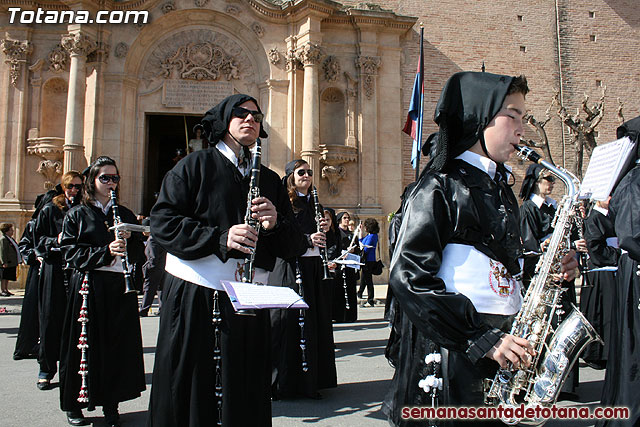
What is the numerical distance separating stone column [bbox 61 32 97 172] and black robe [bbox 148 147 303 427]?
14929 mm

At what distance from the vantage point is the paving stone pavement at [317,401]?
17.0ft

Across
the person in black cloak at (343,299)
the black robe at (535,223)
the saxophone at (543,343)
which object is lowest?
the person in black cloak at (343,299)

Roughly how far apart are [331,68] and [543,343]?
16718 mm

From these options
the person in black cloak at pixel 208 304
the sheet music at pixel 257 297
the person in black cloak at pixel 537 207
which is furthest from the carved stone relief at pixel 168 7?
the sheet music at pixel 257 297

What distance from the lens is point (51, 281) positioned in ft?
21.3

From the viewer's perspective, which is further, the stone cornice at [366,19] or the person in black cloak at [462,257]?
the stone cornice at [366,19]

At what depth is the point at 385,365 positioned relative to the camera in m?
7.50

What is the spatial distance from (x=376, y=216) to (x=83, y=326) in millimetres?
13845

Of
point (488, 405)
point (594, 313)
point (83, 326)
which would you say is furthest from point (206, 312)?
point (594, 313)

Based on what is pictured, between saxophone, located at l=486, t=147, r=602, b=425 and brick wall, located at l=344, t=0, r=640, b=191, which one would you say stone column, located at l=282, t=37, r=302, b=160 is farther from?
saxophone, located at l=486, t=147, r=602, b=425

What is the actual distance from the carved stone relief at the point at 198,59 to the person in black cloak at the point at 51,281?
1242 centimetres

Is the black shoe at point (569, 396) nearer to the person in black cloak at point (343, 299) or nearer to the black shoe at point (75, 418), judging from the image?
the person in black cloak at point (343, 299)

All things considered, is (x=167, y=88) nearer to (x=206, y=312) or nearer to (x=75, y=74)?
(x=75, y=74)

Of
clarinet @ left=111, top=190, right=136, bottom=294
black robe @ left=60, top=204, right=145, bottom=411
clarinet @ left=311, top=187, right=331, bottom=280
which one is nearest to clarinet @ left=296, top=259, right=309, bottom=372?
clarinet @ left=311, top=187, right=331, bottom=280
